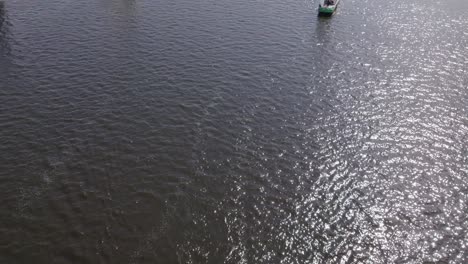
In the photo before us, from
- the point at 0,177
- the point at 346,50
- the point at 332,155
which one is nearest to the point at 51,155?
the point at 0,177

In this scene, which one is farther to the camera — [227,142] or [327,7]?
[327,7]

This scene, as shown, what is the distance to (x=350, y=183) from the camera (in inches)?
1591

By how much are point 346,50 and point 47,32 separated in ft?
185

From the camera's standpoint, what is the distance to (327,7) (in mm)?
83750

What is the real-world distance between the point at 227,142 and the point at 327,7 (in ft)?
174

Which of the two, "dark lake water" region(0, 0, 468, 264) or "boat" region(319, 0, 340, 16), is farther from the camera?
"boat" region(319, 0, 340, 16)

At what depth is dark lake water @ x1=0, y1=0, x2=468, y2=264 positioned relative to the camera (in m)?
33.3

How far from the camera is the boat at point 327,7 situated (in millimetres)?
83812

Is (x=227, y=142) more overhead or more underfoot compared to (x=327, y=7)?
more underfoot

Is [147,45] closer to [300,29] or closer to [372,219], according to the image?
[300,29]

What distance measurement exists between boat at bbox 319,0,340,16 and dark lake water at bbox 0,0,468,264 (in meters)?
7.52

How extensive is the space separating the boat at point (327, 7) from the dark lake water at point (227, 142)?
296 inches

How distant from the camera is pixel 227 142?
45.4 m

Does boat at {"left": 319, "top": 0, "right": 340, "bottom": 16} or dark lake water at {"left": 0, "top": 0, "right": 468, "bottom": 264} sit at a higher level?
boat at {"left": 319, "top": 0, "right": 340, "bottom": 16}
